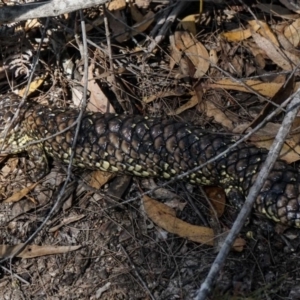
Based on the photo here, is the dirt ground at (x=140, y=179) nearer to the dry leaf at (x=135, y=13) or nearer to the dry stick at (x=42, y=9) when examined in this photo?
the dry leaf at (x=135, y=13)

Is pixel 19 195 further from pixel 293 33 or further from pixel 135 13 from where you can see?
pixel 293 33

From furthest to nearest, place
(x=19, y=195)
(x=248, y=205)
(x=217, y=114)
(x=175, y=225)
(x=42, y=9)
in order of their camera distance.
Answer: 1. (x=217, y=114)
2. (x=19, y=195)
3. (x=175, y=225)
4. (x=42, y=9)
5. (x=248, y=205)

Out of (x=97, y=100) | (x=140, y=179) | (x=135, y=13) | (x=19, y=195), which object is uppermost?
(x=135, y=13)

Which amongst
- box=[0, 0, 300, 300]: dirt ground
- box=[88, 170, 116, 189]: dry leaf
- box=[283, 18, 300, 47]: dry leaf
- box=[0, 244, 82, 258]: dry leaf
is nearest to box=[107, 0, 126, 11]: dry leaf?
box=[0, 0, 300, 300]: dirt ground

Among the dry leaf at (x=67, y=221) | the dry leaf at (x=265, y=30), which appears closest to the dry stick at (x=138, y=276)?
the dry leaf at (x=67, y=221)

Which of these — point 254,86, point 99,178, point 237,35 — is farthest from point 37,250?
point 237,35

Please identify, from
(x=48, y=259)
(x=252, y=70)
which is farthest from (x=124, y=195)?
(x=252, y=70)

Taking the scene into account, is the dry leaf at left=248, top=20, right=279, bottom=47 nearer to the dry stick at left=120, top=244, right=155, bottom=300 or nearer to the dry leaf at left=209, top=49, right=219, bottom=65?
the dry leaf at left=209, top=49, right=219, bottom=65
